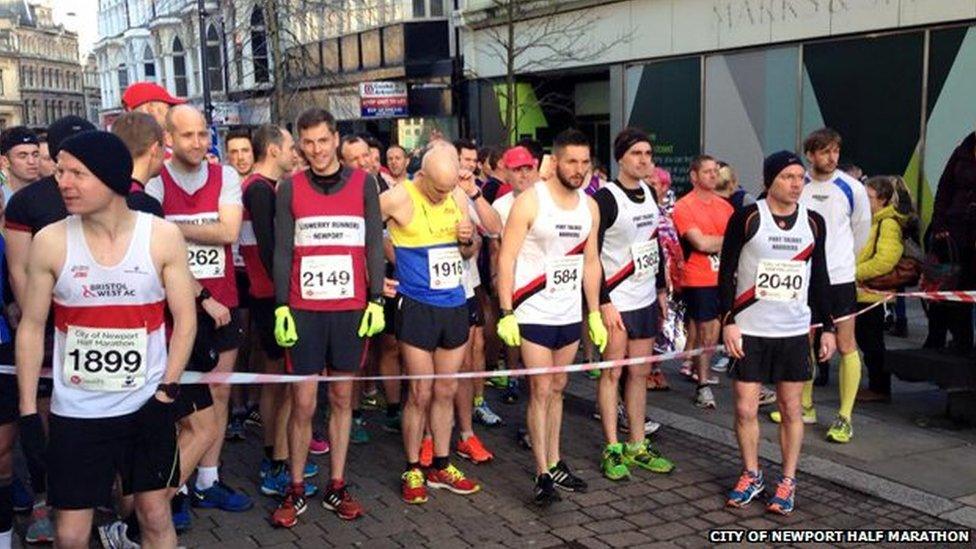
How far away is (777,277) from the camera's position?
5121 millimetres

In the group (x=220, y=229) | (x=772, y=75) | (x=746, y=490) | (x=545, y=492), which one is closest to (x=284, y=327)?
(x=220, y=229)

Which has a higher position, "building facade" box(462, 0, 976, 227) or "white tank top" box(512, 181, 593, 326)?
"building facade" box(462, 0, 976, 227)

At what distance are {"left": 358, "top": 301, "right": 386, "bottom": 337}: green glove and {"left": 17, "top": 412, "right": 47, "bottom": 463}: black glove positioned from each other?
5.47 feet

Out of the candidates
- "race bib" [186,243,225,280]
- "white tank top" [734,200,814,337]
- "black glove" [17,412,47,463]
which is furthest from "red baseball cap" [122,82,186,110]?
"white tank top" [734,200,814,337]

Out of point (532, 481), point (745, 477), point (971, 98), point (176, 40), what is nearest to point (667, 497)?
point (745, 477)

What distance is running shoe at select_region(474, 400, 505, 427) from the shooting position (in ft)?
23.1

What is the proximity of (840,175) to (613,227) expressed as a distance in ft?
5.86

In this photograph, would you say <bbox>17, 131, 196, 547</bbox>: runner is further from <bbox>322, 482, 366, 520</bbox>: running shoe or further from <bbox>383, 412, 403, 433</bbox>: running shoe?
<bbox>383, 412, 403, 433</bbox>: running shoe

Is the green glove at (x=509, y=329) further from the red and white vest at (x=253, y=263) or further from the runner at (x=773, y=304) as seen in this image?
the red and white vest at (x=253, y=263)

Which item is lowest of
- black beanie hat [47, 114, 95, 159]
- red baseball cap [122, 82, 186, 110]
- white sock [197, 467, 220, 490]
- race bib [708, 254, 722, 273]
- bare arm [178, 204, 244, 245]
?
white sock [197, 467, 220, 490]

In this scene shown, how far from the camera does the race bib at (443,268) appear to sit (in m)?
5.42

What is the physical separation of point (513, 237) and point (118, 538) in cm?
268

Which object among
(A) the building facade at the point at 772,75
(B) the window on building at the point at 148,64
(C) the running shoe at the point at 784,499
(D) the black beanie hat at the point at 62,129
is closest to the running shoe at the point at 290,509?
(D) the black beanie hat at the point at 62,129

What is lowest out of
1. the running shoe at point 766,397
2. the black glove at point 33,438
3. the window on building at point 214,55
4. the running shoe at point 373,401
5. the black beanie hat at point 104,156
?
the running shoe at point 373,401
